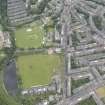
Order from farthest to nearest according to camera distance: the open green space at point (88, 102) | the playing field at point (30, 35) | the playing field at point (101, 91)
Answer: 1. the playing field at point (30, 35)
2. the playing field at point (101, 91)
3. the open green space at point (88, 102)

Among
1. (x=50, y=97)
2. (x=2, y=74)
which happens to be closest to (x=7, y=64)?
(x=2, y=74)

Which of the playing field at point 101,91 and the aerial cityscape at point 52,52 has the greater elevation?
the aerial cityscape at point 52,52

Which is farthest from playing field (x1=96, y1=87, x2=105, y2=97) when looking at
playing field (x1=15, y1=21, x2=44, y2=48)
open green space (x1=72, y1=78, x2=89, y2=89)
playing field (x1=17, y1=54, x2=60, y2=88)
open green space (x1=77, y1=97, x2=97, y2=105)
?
playing field (x1=15, y1=21, x2=44, y2=48)

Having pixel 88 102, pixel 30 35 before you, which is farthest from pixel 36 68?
pixel 88 102

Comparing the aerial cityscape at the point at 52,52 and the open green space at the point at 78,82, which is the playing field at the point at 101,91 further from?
the open green space at the point at 78,82

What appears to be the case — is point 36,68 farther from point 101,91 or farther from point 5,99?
point 101,91

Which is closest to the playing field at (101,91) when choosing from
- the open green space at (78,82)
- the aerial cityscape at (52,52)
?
the aerial cityscape at (52,52)

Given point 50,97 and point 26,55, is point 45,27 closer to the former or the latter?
point 26,55

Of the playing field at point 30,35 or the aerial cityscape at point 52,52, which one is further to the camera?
the playing field at point 30,35
